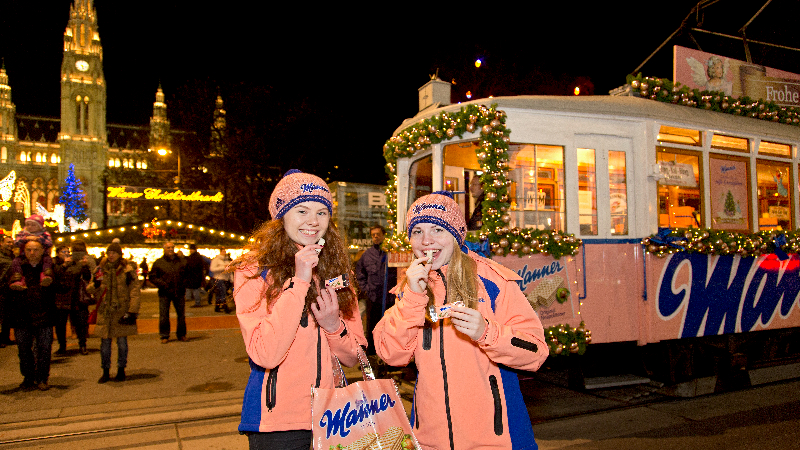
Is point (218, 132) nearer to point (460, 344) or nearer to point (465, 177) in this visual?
point (465, 177)

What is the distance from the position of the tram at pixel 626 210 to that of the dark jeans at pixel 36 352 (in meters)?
4.87

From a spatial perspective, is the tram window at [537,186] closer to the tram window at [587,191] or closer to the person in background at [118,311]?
the tram window at [587,191]

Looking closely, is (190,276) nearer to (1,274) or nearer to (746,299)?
(1,274)

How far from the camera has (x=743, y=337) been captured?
21.5 feet

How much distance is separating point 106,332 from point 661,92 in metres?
7.96

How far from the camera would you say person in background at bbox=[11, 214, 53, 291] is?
6.44 metres

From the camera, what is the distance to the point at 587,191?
557 cm

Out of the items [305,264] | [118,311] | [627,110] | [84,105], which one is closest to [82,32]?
[84,105]

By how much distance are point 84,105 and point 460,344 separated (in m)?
119

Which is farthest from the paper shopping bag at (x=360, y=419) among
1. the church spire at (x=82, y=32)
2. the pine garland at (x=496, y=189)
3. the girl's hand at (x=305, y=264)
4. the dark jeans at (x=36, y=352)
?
the church spire at (x=82, y=32)

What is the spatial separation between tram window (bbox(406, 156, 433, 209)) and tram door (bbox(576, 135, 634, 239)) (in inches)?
71.7

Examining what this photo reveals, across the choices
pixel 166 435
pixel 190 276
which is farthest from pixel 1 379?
pixel 166 435

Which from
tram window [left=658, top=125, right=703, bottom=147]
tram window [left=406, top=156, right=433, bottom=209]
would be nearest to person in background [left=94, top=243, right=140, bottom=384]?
tram window [left=406, top=156, right=433, bottom=209]

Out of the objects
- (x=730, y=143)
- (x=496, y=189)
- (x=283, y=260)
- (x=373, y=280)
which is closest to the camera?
(x=283, y=260)
